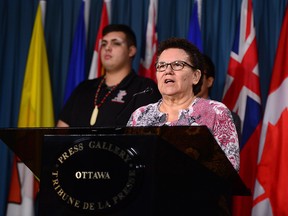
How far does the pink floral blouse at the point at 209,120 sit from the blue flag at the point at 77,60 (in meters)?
2.42

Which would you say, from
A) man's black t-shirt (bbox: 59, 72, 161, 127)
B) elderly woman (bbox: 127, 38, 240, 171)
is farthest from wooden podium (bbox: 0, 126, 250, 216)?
man's black t-shirt (bbox: 59, 72, 161, 127)

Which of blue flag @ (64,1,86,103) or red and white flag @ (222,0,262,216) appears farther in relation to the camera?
blue flag @ (64,1,86,103)

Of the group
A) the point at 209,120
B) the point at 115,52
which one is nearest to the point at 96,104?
the point at 115,52

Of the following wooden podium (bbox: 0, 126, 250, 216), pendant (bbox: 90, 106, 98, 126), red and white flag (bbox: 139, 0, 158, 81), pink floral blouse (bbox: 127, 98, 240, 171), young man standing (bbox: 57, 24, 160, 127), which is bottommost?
wooden podium (bbox: 0, 126, 250, 216)

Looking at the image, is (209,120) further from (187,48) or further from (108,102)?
(108,102)

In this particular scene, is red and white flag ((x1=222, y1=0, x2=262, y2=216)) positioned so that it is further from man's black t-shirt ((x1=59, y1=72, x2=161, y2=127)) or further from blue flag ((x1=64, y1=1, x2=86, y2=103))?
blue flag ((x1=64, y1=1, x2=86, y2=103))

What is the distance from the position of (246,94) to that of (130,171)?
2.89 m

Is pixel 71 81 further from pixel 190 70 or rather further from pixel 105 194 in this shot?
pixel 105 194

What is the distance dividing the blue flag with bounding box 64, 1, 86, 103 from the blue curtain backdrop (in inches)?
4.7

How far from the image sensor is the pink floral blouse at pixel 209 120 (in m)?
2.17

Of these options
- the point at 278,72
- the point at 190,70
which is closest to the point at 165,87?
the point at 190,70

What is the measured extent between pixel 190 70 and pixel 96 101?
1.79 metres

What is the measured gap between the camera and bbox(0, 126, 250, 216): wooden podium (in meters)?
1.55

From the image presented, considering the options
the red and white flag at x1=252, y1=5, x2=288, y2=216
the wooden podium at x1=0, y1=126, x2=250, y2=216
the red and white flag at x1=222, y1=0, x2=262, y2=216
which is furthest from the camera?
the red and white flag at x1=222, y1=0, x2=262, y2=216
